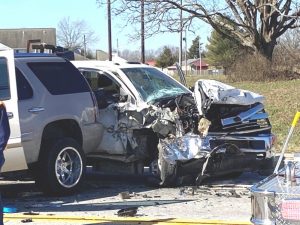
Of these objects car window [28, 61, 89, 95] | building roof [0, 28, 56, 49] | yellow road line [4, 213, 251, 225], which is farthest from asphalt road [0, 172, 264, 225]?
building roof [0, 28, 56, 49]

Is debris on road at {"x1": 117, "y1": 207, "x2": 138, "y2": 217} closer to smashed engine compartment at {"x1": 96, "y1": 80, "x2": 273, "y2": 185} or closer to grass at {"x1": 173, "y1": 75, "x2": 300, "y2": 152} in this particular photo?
smashed engine compartment at {"x1": 96, "y1": 80, "x2": 273, "y2": 185}

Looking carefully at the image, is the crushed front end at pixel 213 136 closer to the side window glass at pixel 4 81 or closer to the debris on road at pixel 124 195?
the debris on road at pixel 124 195

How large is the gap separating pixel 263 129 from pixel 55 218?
3.38 meters

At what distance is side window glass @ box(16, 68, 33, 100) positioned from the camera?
7607 millimetres

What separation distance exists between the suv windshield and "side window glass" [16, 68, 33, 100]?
188 cm

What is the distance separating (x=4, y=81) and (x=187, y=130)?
265cm

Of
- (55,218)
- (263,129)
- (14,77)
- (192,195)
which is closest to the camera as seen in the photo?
(55,218)

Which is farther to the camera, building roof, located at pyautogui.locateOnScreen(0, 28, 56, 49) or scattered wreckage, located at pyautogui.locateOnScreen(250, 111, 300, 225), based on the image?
building roof, located at pyautogui.locateOnScreen(0, 28, 56, 49)

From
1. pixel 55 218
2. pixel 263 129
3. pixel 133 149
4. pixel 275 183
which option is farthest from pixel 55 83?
pixel 275 183

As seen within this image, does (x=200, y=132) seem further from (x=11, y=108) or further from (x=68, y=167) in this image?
(x=11, y=108)

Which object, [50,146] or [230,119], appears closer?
[50,146]

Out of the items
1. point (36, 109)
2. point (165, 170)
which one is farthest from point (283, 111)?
point (36, 109)

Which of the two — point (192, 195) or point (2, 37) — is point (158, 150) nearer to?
point (192, 195)

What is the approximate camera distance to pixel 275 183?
4.51 meters
